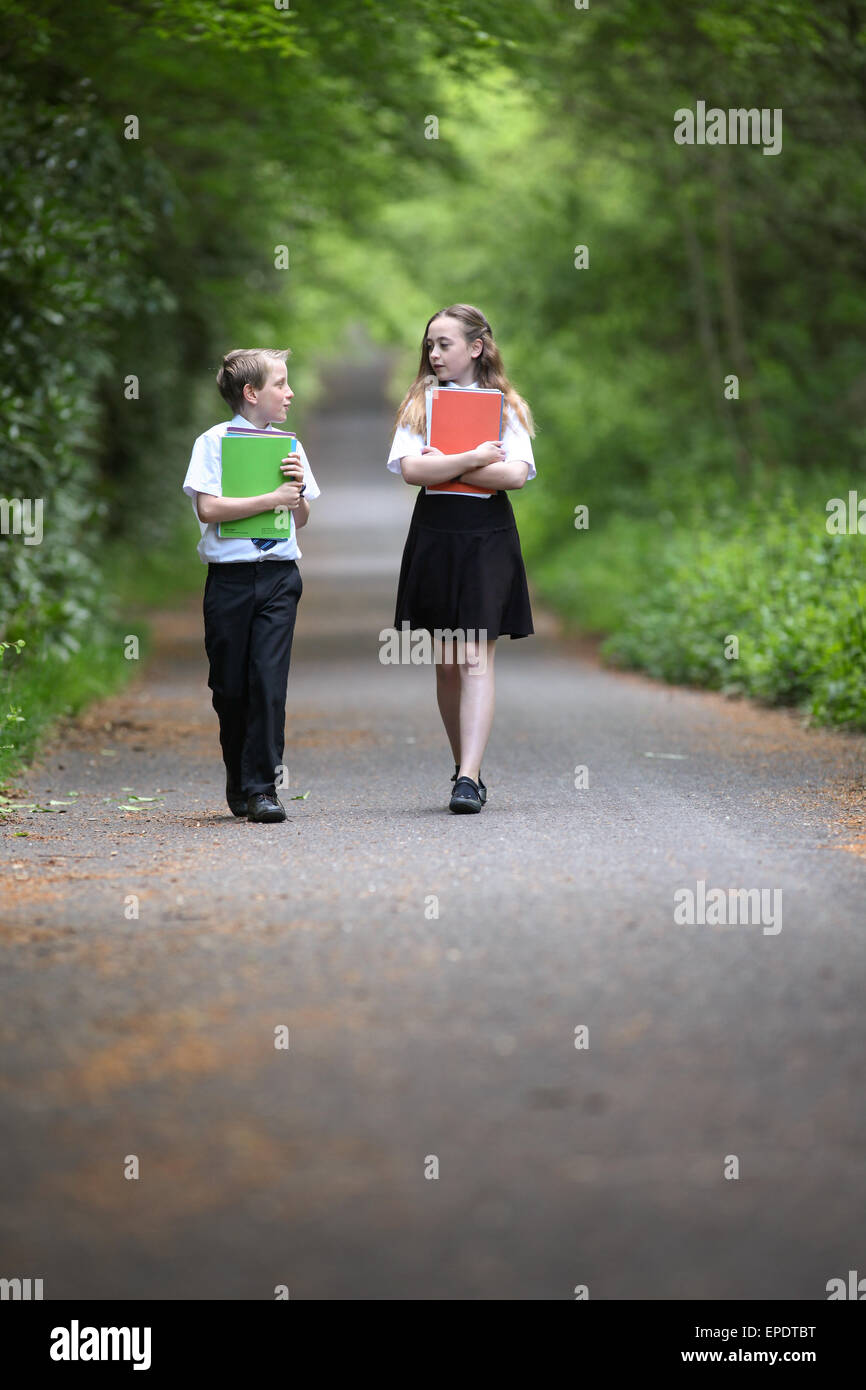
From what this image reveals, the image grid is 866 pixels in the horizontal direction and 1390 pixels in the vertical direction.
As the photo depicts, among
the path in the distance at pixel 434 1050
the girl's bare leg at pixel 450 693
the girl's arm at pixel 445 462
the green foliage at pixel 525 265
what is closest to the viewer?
the path in the distance at pixel 434 1050

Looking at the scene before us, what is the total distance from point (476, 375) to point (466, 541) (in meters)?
0.74

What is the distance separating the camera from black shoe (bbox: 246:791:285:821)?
7559mm

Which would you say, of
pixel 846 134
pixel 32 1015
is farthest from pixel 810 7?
pixel 32 1015

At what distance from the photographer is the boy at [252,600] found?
7.46 meters

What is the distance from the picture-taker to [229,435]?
24.3ft

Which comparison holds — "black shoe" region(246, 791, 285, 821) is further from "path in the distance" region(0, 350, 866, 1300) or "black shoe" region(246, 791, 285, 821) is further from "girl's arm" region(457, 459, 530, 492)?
"girl's arm" region(457, 459, 530, 492)

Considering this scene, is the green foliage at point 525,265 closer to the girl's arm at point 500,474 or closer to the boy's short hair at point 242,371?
the boy's short hair at point 242,371

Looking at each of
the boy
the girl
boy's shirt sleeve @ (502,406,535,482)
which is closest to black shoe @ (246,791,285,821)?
the boy

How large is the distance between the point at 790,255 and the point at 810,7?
8528 mm

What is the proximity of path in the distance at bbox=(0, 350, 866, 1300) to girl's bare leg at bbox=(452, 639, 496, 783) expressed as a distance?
0.28 m

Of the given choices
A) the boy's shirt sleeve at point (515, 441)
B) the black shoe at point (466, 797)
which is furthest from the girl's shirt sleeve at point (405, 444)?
the black shoe at point (466, 797)

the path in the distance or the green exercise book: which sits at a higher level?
the green exercise book

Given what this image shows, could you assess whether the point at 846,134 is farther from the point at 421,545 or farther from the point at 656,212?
the point at 421,545

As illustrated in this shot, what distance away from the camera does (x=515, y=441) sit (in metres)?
7.50
